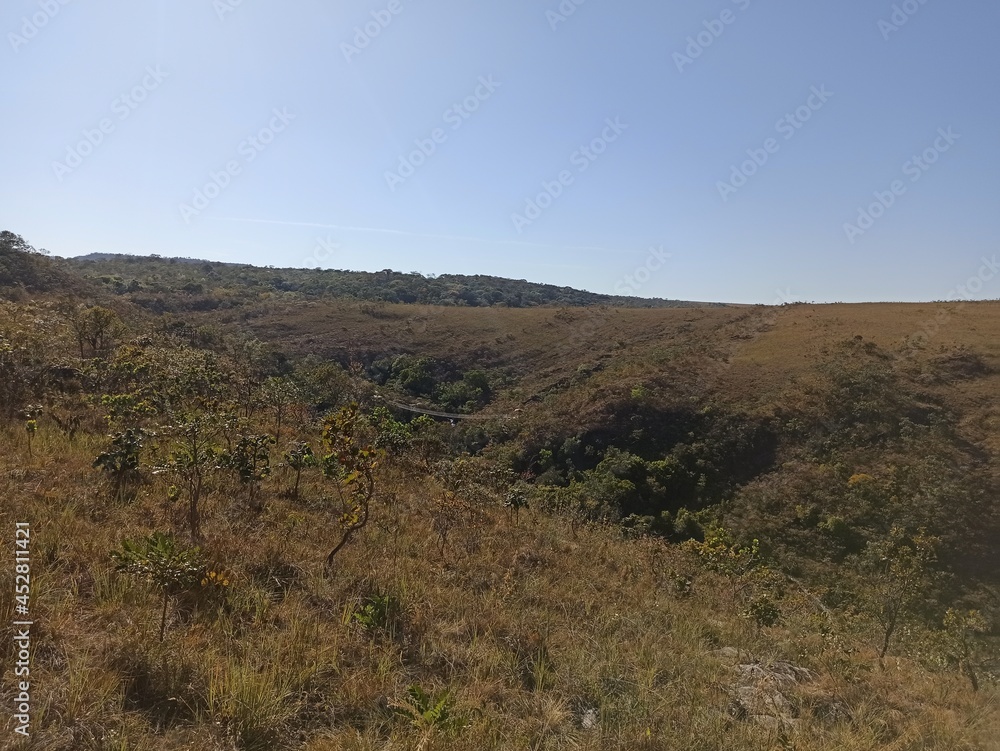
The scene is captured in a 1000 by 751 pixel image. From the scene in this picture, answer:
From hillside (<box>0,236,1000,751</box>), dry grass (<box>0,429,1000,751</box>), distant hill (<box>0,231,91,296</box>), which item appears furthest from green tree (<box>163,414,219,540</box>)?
distant hill (<box>0,231,91,296</box>)

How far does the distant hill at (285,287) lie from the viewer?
5439 centimetres

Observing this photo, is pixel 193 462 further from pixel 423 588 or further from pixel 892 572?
pixel 892 572

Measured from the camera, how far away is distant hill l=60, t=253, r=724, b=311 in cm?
5439

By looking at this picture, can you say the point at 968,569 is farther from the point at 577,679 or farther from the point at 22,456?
the point at 22,456

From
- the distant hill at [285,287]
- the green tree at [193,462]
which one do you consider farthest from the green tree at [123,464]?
the distant hill at [285,287]

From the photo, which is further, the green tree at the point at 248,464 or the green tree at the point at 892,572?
the green tree at the point at 892,572

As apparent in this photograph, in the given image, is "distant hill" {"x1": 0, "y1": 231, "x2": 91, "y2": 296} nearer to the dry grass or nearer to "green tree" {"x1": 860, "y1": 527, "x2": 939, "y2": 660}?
the dry grass

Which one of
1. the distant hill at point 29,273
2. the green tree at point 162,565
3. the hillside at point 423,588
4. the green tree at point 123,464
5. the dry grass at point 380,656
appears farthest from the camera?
the distant hill at point 29,273

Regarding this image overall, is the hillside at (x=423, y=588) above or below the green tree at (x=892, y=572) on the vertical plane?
above

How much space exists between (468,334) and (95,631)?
1784 inches

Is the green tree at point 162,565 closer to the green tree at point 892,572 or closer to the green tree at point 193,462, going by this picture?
the green tree at point 193,462

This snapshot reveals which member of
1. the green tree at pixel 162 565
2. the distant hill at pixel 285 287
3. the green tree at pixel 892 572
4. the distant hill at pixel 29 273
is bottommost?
the green tree at pixel 892 572

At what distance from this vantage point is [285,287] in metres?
83.0

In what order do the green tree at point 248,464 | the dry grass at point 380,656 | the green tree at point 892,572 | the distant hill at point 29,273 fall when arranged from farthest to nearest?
the distant hill at point 29,273 < the green tree at point 892,572 < the green tree at point 248,464 < the dry grass at point 380,656
